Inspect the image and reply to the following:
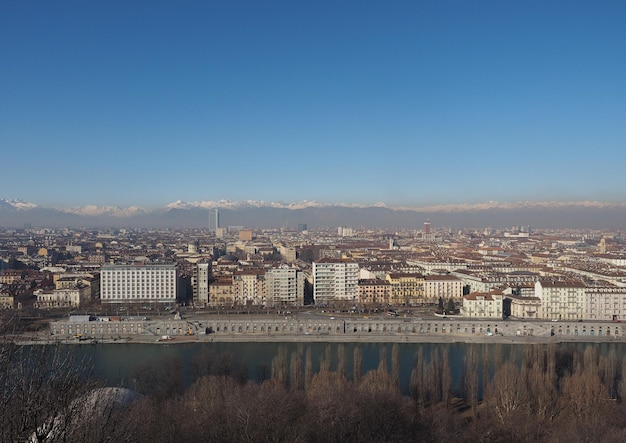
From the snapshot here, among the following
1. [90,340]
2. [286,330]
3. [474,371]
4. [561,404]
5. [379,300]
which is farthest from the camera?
[379,300]

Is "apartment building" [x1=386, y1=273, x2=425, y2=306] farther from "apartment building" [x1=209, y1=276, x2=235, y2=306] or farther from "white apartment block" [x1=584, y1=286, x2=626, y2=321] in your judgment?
"apartment building" [x1=209, y1=276, x2=235, y2=306]

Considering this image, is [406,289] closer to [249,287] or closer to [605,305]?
[249,287]

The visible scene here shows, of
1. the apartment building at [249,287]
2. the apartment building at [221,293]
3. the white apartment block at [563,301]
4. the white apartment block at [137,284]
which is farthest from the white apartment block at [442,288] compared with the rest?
the white apartment block at [137,284]

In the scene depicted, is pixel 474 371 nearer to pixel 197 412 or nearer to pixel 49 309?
pixel 197 412

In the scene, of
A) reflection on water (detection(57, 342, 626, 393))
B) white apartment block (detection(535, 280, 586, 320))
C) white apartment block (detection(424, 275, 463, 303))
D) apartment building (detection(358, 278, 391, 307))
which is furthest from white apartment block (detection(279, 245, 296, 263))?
reflection on water (detection(57, 342, 626, 393))

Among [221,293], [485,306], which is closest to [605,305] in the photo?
[485,306]

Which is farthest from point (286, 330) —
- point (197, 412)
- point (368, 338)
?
point (197, 412)
